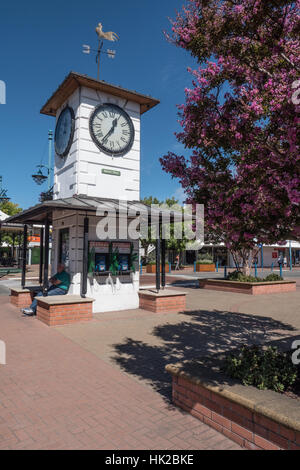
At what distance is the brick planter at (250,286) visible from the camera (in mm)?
14969

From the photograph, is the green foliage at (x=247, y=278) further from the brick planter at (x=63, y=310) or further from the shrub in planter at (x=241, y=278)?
the brick planter at (x=63, y=310)

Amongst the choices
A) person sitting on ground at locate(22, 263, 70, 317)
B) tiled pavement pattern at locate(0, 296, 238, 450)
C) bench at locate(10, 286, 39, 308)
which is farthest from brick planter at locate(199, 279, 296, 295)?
tiled pavement pattern at locate(0, 296, 238, 450)

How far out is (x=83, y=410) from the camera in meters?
3.84

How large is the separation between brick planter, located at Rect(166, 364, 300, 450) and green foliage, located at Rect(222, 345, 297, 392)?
0.16m

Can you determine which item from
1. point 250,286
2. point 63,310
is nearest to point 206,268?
point 250,286

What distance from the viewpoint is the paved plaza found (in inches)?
130

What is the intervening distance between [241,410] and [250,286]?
40.5 feet

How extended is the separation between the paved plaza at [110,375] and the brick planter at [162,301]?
1.18 ft
